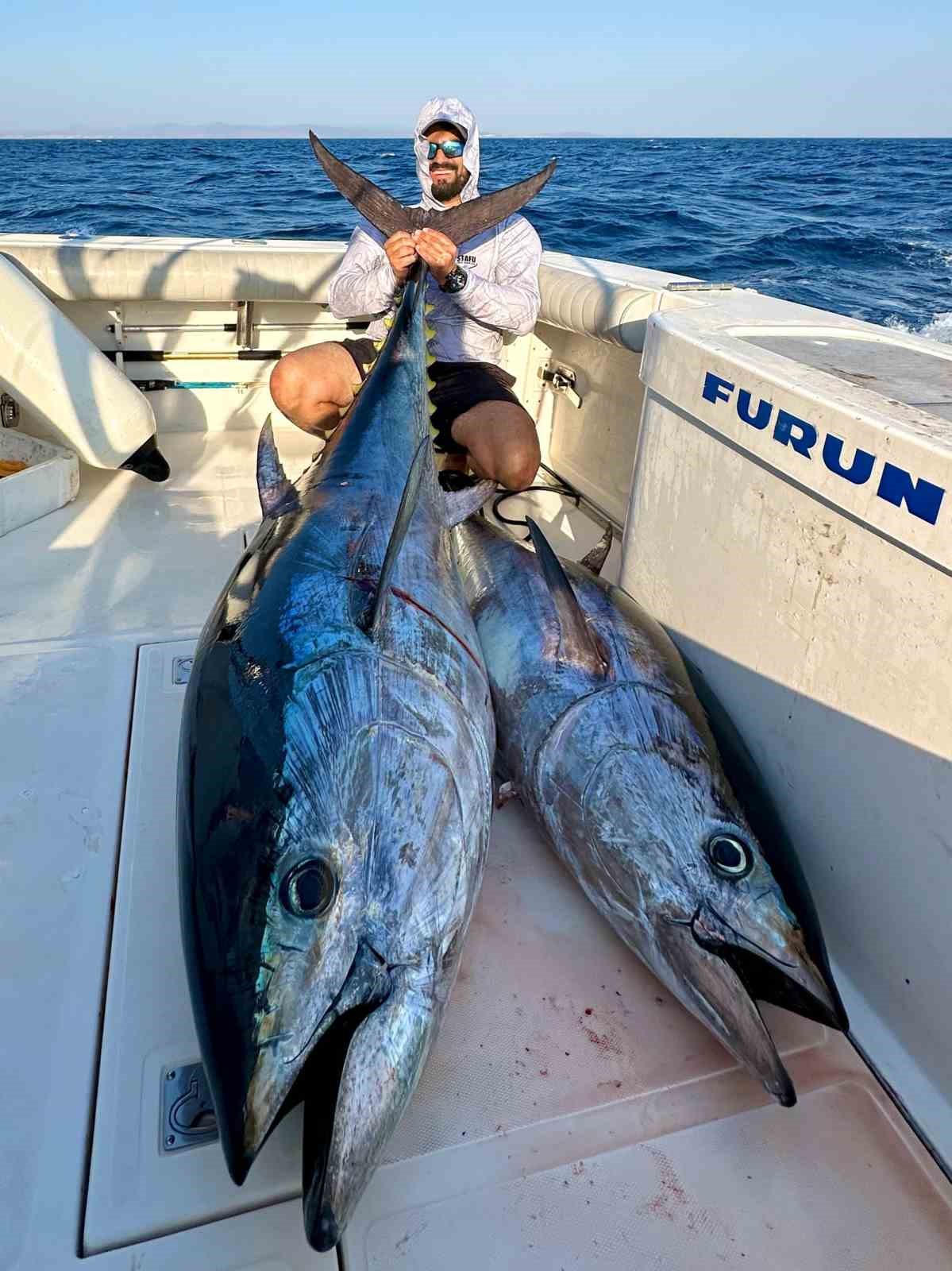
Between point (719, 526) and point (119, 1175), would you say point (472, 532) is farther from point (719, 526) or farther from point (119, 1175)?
point (119, 1175)

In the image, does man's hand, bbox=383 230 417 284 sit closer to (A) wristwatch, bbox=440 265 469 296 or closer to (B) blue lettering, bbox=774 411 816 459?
(A) wristwatch, bbox=440 265 469 296

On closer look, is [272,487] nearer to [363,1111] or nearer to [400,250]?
[400,250]

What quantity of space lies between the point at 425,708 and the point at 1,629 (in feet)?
5.09

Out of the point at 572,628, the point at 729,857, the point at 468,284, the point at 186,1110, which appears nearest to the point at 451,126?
the point at 468,284

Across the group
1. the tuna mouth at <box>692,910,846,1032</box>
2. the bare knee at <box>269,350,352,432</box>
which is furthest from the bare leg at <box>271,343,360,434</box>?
the tuna mouth at <box>692,910,846,1032</box>

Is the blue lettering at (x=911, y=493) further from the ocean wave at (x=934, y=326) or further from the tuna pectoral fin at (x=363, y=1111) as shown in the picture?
the ocean wave at (x=934, y=326)

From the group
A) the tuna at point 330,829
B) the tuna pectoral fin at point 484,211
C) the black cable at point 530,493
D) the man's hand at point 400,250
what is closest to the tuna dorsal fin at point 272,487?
the tuna at point 330,829

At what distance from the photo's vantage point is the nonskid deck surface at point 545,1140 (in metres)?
1.11

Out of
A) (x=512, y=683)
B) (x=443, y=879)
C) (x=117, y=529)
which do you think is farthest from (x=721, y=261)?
(x=443, y=879)

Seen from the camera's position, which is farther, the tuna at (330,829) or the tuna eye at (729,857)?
the tuna eye at (729,857)

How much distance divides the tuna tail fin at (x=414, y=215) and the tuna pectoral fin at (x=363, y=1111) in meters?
2.66

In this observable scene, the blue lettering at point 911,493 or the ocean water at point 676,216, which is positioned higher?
the ocean water at point 676,216

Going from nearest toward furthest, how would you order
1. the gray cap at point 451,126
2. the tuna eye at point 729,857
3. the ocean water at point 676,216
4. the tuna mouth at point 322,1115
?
the tuna mouth at point 322,1115, the tuna eye at point 729,857, the gray cap at point 451,126, the ocean water at point 676,216

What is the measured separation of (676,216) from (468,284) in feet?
41.4
